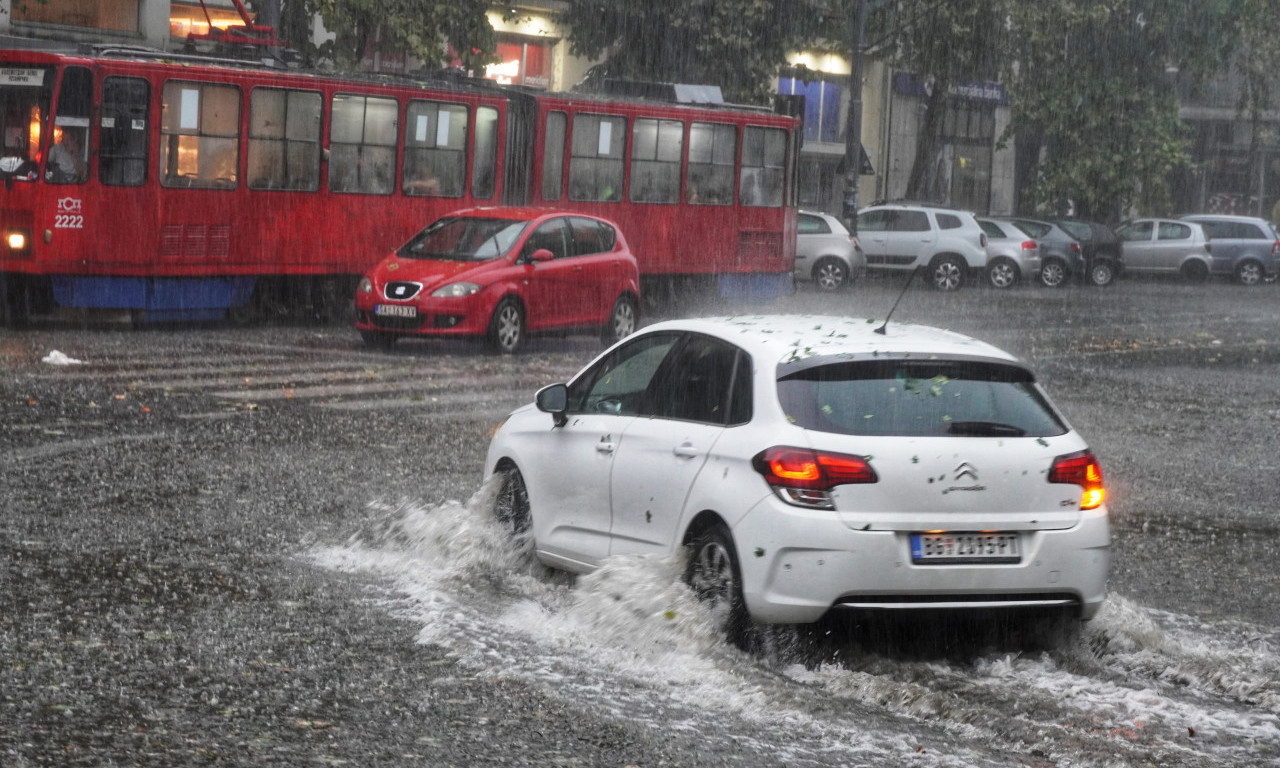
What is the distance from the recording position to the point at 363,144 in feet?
77.7

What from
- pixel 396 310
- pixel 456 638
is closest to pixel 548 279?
pixel 396 310

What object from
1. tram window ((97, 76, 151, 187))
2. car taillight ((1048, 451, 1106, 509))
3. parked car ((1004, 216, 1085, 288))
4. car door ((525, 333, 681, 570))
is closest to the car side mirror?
car door ((525, 333, 681, 570))

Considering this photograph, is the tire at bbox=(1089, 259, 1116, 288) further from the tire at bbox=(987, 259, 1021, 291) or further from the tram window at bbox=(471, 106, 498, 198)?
the tram window at bbox=(471, 106, 498, 198)

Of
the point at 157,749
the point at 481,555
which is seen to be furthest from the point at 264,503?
the point at 157,749

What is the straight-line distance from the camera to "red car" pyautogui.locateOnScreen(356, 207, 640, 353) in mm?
19219

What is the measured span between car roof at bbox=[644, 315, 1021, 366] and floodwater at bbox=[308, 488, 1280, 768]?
0.92 m

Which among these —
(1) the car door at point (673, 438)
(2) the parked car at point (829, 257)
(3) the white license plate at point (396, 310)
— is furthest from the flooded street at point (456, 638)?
(2) the parked car at point (829, 257)

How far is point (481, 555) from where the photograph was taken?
326 inches

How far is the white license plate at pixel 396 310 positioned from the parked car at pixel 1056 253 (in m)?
24.0

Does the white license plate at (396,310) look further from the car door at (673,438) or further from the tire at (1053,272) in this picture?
the tire at (1053,272)

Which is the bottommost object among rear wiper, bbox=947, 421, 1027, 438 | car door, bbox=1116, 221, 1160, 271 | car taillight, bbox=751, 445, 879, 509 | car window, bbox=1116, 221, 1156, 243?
car taillight, bbox=751, 445, 879, 509

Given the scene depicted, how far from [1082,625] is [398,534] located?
3.42 metres

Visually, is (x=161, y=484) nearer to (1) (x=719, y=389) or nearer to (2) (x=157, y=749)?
(1) (x=719, y=389)

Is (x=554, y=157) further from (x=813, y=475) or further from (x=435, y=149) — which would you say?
(x=813, y=475)
